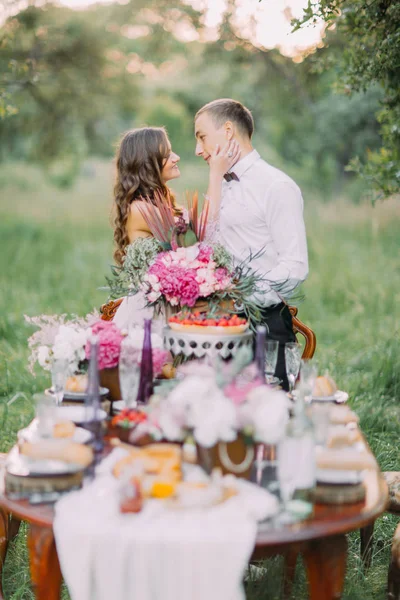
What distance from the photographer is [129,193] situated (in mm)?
4055

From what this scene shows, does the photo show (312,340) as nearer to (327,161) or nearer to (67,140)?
(67,140)

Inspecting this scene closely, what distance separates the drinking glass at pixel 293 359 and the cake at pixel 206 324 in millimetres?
197

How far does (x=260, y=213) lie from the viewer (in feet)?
12.4

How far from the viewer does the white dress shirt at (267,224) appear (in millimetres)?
3611

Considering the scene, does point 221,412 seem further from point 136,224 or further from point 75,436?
point 136,224

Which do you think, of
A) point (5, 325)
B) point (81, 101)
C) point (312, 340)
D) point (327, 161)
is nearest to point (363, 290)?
point (5, 325)

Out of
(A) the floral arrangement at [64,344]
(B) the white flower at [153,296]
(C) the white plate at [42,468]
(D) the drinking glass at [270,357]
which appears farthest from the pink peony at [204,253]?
(C) the white plate at [42,468]

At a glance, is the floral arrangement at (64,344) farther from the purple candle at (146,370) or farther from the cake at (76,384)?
the purple candle at (146,370)

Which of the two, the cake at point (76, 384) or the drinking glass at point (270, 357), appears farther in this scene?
the drinking glass at point (270, 357)

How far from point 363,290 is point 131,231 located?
17.0ft

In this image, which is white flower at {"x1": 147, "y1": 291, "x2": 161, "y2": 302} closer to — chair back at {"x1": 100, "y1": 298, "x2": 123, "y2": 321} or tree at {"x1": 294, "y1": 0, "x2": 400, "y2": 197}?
chair back at {"x1": 100, "y1": 298, "x2": 123, "y2": 321}

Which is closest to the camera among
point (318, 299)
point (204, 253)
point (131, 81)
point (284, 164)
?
point (204, 253)

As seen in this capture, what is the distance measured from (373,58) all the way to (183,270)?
215 cm

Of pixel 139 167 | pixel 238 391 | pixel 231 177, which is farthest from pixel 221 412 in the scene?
pixel 139 167
